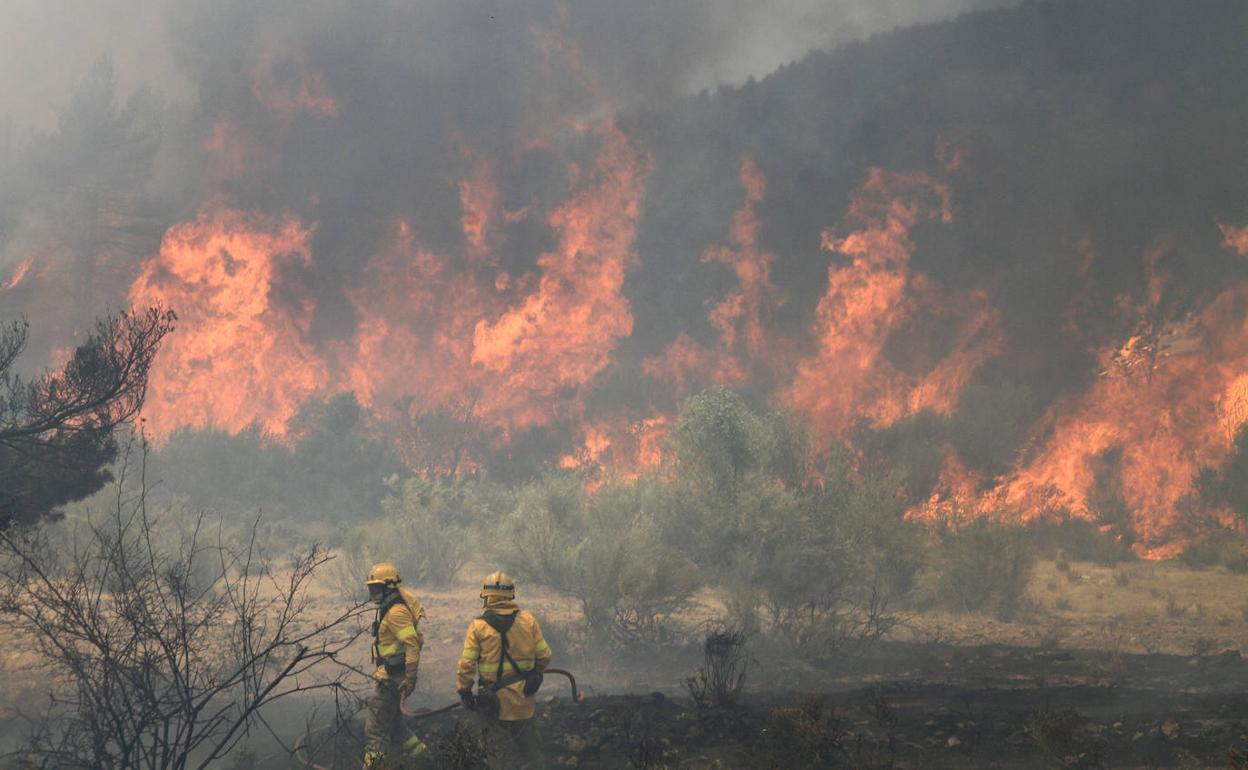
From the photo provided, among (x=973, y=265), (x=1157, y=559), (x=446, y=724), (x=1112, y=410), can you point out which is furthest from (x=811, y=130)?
(x=446, y=724)

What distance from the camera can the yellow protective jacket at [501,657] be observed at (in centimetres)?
709

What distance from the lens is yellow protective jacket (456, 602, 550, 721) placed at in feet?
23.2

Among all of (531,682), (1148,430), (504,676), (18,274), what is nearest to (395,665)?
(504,676)

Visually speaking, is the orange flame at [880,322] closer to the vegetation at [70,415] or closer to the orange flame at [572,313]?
the orange flame at [572,313]

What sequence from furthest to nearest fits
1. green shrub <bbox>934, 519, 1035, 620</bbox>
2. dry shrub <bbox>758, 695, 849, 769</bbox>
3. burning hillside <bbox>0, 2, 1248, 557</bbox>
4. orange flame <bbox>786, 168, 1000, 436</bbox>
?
orange flame <bbox>786, 168, 1000, 436</bbox> → burning hillside <bbox>0, 2, 1248, 557</bbox> → green shrub <bbox>934, 519, 1035, 620</bbox> → dry shrub <bbox>758, 695, 849, 769</bbox>

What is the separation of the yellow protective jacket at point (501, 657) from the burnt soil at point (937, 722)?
0.57 m

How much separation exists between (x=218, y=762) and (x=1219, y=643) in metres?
15.5

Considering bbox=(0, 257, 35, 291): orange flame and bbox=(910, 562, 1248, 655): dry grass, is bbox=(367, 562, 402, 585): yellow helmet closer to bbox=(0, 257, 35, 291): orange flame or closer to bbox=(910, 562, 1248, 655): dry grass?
bbox=(910, 562, 1248, 655): dry grass

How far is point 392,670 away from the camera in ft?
25.4

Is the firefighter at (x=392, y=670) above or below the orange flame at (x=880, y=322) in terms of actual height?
below

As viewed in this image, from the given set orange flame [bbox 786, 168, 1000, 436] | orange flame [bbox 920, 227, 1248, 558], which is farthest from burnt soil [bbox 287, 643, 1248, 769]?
orange flame [bbox 786, 168, 1000, 436]

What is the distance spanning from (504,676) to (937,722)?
4894 mm

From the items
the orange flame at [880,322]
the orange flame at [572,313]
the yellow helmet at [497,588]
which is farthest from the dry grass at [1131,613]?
the orange flame at [572,313]

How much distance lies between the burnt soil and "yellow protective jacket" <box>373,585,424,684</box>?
0.86 m
